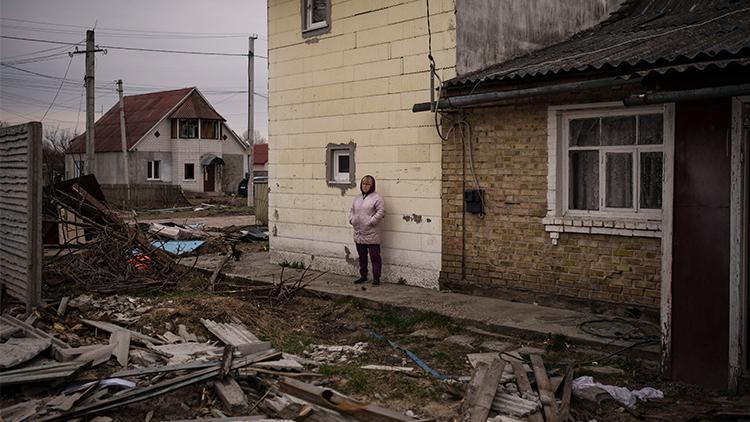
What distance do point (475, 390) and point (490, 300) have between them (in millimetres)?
3692

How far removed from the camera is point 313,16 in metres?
12.4

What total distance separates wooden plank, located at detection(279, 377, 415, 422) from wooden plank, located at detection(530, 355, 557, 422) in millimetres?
1140

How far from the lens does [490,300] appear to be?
31.0 feet

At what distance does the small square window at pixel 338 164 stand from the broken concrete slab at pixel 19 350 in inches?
238

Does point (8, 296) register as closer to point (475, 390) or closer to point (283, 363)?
point (283, 363)

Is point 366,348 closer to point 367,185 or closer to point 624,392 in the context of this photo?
point 624,392

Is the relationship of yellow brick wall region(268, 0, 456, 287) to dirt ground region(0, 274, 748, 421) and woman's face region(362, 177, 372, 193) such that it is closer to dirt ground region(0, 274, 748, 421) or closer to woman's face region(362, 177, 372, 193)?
woman's face region(362, 177, 372, 193)

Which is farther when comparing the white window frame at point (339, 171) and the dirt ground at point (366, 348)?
the white window frame at point (339, 171)

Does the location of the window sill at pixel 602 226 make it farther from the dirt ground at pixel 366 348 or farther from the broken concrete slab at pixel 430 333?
the broken concrete slab at pixel 430 333

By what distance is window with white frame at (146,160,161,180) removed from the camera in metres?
45.9

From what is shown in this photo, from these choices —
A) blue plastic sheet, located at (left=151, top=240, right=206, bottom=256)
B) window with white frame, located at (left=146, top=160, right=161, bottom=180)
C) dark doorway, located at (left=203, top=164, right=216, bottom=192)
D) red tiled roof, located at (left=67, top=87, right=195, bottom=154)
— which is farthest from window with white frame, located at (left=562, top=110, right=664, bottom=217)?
dark doorway, located at (left=203, top=164, right=216, bottom=192)

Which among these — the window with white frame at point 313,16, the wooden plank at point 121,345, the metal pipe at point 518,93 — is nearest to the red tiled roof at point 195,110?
the window with white frame at point 313,16

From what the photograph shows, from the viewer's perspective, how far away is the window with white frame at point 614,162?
838cm

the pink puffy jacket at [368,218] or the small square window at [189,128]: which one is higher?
the small square window at [189,128]
